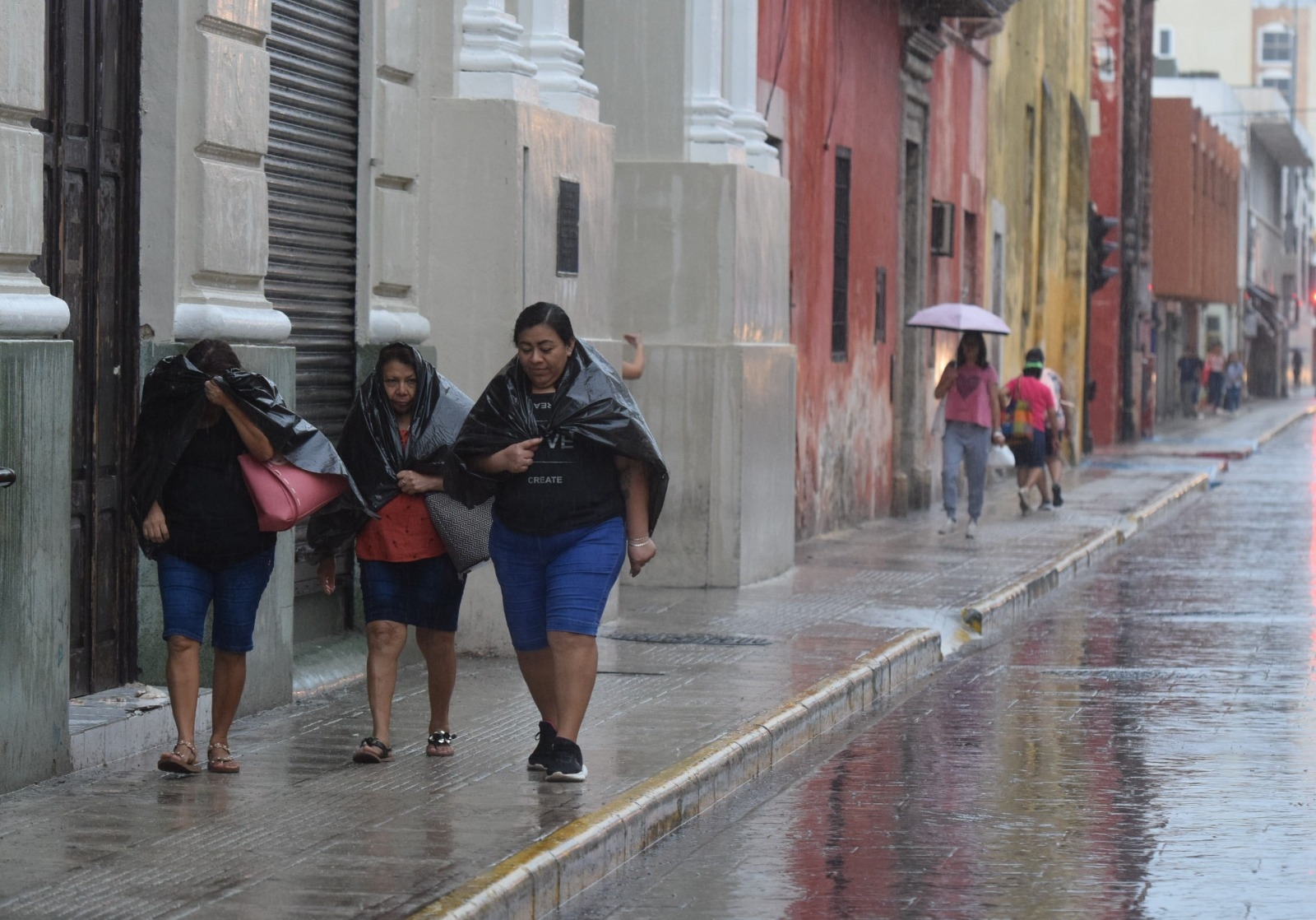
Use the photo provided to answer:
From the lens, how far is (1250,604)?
53.4ft

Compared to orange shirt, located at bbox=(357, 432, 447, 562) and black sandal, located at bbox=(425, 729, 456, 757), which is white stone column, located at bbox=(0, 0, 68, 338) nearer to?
orange shirt, located at bbox=(357, 432, 447, 562)

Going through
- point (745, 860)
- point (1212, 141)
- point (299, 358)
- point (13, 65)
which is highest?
point (1212, 141)

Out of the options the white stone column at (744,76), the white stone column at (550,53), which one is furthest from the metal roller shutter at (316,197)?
the white stone column at (744,76)

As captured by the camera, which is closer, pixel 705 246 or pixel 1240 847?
pixel 1240 847

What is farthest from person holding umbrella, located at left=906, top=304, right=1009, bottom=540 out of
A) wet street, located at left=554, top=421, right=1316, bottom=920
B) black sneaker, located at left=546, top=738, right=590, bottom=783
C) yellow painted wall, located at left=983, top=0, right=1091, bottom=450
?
black sneaker, located at left=546, top=738, right=590, bottom=783

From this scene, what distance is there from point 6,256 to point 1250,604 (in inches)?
409

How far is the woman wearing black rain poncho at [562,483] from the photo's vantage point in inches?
327

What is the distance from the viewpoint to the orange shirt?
867 cm

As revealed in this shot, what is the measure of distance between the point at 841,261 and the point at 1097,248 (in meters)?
15.4

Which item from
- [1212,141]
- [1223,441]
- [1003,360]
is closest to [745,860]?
[1003,360]

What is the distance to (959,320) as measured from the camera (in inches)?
825

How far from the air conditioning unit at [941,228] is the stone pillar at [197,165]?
1533 cm

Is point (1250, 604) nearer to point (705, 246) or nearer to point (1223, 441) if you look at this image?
point (705, 246)

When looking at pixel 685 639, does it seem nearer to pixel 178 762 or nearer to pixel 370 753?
pixel 370 753
